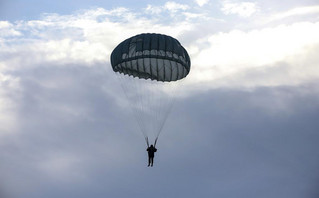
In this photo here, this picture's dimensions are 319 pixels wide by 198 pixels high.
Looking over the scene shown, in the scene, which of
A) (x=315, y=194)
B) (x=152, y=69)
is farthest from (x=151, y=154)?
(x=315, y=194)

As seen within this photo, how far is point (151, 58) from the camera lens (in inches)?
1754

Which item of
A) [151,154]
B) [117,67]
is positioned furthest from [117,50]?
[151,154]

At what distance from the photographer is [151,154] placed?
44.4 metres

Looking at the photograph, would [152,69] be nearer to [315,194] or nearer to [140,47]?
[140,47]

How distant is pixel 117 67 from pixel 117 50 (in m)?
1.42

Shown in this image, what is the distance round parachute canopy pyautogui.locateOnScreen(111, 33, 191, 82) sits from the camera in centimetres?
4456

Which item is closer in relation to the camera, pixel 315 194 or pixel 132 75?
pixel 132 75

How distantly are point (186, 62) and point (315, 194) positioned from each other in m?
157

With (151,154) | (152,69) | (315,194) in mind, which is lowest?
(151,154)

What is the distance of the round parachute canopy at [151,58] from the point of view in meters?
44.6

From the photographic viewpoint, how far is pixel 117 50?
1802 inches

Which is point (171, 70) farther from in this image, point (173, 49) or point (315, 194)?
point (315, 194)

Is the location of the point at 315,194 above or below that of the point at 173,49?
above

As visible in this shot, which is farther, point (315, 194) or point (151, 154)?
point (315, 194)
